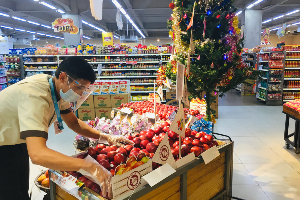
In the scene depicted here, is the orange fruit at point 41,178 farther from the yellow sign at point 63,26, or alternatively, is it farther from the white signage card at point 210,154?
the yellow sign at point 63,26

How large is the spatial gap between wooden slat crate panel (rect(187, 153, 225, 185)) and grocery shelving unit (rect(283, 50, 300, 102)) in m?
8.08

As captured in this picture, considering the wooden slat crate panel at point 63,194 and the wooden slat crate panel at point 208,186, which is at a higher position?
the wooden slat crate panel at point 63,194

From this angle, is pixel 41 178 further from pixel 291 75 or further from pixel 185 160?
pixel 291 75

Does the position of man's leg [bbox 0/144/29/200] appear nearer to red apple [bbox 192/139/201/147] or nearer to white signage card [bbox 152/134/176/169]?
white signage card [bbox 152/134/176/169]

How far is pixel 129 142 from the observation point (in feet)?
6.27

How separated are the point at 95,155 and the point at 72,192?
0.37 m

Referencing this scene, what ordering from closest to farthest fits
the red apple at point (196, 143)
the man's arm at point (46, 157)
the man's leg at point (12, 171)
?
the man's arm at point (46, 157)
the man's leg at point (12, 171)
the red apple at point (196, 143)

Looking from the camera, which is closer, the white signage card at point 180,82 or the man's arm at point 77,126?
the white signage card at point 180,82

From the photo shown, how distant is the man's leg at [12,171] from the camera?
1.66 meters

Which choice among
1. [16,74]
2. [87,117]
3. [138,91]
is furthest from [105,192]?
[16,74]

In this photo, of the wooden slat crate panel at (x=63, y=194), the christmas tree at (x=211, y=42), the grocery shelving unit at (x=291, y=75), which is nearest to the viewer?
the wooden slat crate panel at (x=63, y=194)

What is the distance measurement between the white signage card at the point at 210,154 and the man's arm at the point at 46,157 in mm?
945

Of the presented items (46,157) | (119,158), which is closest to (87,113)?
(119,158)

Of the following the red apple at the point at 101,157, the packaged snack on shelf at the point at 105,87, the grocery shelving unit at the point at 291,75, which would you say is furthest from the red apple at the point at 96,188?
the grocery shelving unit at the point at 291,75
